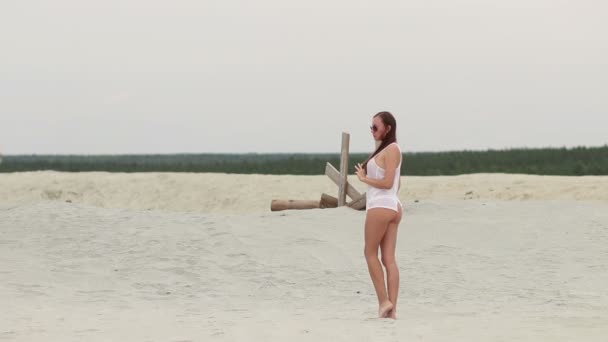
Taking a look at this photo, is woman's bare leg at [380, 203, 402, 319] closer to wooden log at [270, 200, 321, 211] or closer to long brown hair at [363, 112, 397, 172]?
long brown hair at [363, 112, 397, 172]

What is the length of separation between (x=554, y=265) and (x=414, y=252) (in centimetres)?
228

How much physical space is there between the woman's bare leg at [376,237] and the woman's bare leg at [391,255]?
0.21 ft

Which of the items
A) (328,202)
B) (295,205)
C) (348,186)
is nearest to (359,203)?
(348,186)

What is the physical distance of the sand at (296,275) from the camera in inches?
356

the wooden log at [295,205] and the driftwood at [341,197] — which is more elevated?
the driftwood at [341,197]

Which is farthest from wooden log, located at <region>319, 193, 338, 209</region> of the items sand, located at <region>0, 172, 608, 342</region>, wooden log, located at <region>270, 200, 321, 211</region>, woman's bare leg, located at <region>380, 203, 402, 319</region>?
woman's bare leg, located at <region>380, 203, 402, 319</region>

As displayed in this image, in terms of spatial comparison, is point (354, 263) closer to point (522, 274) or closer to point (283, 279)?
point (283, 279)

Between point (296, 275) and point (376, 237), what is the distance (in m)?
4.77

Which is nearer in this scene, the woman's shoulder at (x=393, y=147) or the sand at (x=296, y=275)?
the sand at (x=296, y=275)

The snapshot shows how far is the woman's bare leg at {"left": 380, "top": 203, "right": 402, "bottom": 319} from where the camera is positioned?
31.2 ft

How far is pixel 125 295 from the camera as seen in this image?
12625mm

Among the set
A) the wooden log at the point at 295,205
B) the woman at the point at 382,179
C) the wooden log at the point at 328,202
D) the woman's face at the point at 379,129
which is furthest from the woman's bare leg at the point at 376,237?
the wooden log at the point at 295,205

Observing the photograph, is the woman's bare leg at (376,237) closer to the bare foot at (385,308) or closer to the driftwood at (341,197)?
the bare foot at (385,308)

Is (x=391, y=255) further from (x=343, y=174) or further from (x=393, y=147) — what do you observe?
(x=343, y=174)
